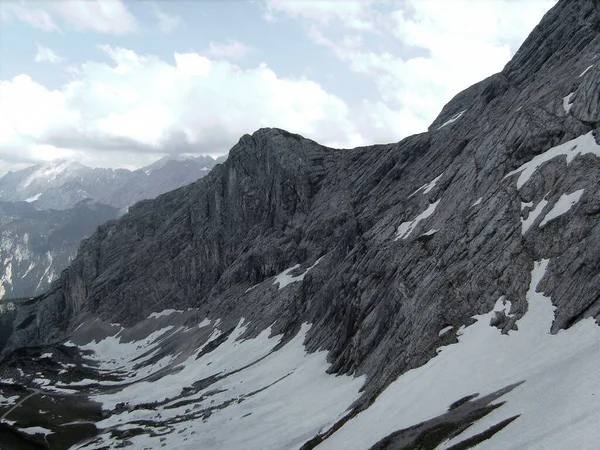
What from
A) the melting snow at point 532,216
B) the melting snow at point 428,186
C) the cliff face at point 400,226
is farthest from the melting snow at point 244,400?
the melting snow at point 428,186

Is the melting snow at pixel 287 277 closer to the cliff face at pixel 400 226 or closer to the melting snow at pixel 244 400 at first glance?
the cliff face at pixel 400 226

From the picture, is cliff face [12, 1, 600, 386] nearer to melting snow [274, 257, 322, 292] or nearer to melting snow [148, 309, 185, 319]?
melting snow [148, 309, 185, 319]

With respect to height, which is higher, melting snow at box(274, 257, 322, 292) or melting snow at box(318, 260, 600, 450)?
melting snow at box(274, 257, 322, 292)

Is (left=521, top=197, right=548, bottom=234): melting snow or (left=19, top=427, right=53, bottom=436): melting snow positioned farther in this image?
(left=19, top=427, right=53, bottom=436): melting snow

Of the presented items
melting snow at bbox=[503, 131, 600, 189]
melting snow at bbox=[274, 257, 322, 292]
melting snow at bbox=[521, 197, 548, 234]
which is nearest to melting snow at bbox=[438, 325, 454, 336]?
melting snow at bbox=[521, 197, 548, 234]

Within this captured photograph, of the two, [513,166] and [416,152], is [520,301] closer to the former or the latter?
[513,166]

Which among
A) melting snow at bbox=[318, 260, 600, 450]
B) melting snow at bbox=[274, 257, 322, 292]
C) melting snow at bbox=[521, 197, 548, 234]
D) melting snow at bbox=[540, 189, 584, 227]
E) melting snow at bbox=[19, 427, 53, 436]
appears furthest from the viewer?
melting snow at bbox=[274, 257, 322, 292]
